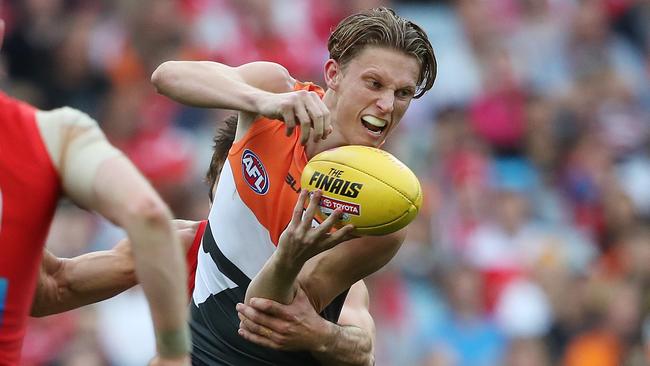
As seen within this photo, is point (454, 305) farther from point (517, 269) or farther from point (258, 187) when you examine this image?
point (258, 187)

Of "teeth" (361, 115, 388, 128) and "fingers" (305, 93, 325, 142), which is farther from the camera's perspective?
"teeth" (361, 115, 388, 128)

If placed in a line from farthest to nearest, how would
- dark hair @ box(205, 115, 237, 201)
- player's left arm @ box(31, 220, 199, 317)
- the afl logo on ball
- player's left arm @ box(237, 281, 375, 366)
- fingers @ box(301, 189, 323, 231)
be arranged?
dark hair @ box(205, 115, 237, 201) → player's left arm @ box(31, 220, 199, 317) → the afl logo on ball → player's left arm @ box(237, 281, 375, 366) → fingers @ box(301, 189, 323, 231)

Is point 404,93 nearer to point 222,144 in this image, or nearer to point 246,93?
point 246,93

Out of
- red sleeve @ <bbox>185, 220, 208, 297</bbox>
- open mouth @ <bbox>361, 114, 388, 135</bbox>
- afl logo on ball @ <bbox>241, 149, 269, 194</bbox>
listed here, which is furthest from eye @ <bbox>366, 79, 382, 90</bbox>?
red sleeve @ <bbox>185, 220, 208, 297</bbox>

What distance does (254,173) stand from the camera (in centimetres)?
546

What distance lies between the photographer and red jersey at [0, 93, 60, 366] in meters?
3.81

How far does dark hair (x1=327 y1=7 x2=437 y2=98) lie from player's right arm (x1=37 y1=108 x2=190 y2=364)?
70.6 inches

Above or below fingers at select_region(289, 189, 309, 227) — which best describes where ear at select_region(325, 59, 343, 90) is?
above

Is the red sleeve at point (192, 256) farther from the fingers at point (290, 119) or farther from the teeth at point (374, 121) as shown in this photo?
the fingers at point (290, 119)

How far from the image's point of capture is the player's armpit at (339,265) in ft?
17.4

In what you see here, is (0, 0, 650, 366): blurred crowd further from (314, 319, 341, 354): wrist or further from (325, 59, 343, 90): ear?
(325, 59, 343, 90): ear

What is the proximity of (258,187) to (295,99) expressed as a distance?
85cm

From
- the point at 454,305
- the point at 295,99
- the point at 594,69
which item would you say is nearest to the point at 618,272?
the point at 454,305

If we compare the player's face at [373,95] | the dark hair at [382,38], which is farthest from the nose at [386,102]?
the dark hair at [382,38]
